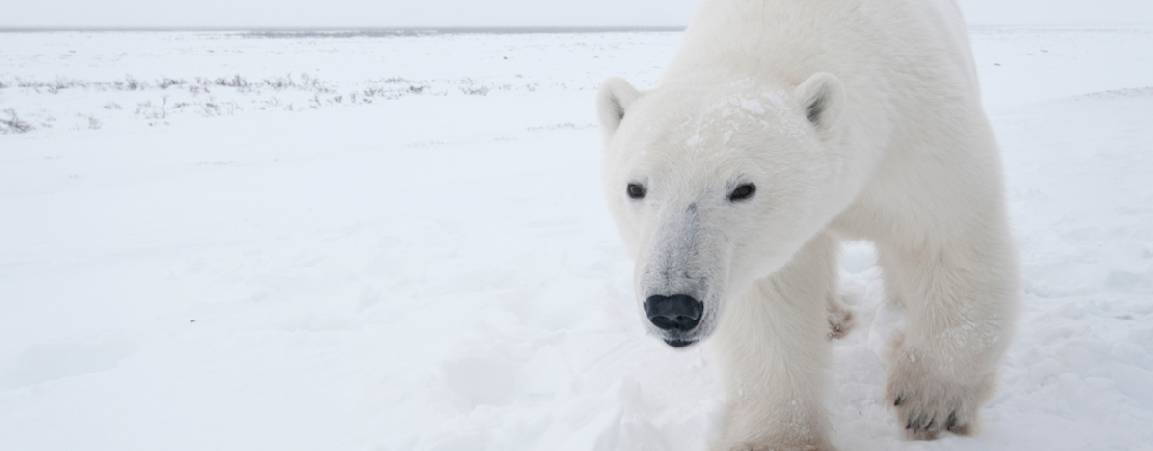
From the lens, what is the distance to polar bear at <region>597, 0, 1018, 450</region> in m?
1.70

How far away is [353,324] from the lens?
3.35 metres

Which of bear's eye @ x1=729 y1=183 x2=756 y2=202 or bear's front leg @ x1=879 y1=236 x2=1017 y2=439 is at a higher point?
bear's eye @ x1=729 y1=183 x2=756 y2=202

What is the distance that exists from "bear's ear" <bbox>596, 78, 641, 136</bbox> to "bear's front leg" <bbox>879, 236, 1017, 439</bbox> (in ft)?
3.21

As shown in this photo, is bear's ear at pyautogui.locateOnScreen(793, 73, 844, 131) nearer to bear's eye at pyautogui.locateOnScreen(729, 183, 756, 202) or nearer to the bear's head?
the bear's head

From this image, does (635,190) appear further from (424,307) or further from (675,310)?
(424,307)

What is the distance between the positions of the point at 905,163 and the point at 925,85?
0.89 feet

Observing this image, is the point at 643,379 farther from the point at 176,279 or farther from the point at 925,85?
the point at 176,279

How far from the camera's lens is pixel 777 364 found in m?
2.28

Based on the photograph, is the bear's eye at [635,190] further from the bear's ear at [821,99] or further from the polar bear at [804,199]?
the bear's ear at [821,99]

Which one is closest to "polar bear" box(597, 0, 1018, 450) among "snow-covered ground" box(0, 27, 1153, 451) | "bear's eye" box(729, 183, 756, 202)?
"bear's eye" box(729, 183, 756, 202)

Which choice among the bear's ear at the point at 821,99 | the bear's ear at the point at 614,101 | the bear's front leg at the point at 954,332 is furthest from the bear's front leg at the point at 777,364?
the bear's ear at the point at 614,101

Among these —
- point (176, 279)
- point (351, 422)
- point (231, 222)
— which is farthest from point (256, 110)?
point (351, 422)

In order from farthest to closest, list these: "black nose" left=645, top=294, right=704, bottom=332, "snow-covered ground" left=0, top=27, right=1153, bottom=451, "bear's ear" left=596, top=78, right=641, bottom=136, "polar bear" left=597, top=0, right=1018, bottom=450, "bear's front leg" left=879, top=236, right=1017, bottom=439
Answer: "snow-covered ground" left=0, top=27, right=1153, bottom=451 < "bear's front leg" left=879, top=236, right=1017, bottom=439 < "bear's ear" left=596, top=78, right=641, bottom=136 < "polar bear" left=597, top=0, right=1018, bottom=450 < "black nose" left=645, top=294, right=704, bottom=332

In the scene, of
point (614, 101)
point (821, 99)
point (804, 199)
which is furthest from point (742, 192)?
point (614, 101)
